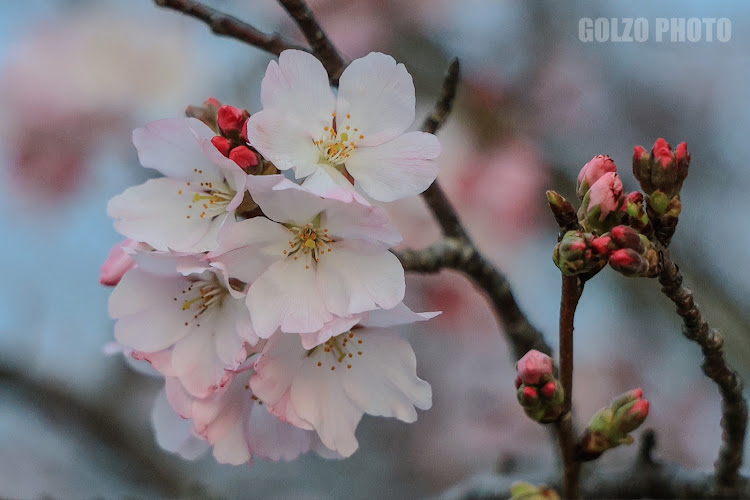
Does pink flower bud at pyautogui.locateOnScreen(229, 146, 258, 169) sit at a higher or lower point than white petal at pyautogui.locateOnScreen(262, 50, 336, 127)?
lower

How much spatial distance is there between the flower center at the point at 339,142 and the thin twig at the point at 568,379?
0.55 feet

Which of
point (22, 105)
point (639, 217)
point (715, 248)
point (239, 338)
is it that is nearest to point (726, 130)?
point (715, 248)

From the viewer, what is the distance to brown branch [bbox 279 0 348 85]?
528mm

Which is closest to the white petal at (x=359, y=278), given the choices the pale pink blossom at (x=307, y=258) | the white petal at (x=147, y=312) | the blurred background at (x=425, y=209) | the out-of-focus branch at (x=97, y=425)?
the pale pink blossom at (x=307, y=258)

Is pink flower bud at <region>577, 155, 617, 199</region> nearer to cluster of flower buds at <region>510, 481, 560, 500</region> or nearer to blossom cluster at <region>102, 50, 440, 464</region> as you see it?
blossom cluster at <region>102, 50, 440, 464</region>

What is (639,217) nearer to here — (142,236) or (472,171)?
(142,236)

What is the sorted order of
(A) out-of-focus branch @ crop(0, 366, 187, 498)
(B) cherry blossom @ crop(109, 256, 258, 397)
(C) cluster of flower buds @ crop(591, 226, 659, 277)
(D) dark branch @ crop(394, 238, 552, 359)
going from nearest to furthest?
(C) cluster of flower buds @ crop(591, 226, 659, 277)
(B) cherry blossom @ crop(109, 256, 258, 397)
(D) dark branch @ crop(394, 238, 552, 359)
(A) out-of-focus branch @ crop(0, 366, 187, 498)

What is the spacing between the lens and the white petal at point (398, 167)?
457 millimetres

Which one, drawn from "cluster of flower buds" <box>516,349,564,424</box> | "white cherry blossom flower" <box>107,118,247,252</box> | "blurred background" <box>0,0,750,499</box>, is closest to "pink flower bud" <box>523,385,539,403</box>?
"cluster of flower buds" <box>516,349,564,424</box>

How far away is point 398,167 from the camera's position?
1.53ft

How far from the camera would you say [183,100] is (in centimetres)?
180

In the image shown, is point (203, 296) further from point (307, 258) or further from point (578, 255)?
point (578, 255)

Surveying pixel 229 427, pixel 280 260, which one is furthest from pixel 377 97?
pixel 229 427

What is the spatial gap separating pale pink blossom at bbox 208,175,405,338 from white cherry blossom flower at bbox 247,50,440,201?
0.09 feet
